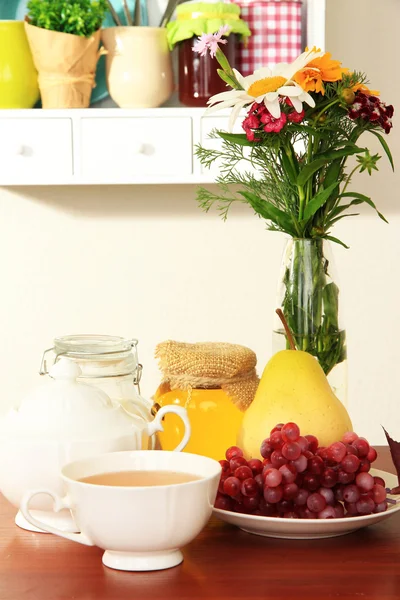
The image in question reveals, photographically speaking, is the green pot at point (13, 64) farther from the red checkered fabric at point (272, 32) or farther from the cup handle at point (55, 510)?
the cup handle at point (55, 510)

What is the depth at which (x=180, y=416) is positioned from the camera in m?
0.79

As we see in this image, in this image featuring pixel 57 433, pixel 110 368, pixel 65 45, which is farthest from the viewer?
pixel 65 45

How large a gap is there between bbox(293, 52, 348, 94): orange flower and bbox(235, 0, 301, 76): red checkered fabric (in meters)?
0.98

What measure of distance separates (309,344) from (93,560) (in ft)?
1.11

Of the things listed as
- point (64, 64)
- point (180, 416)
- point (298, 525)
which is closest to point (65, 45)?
point (64, 64)

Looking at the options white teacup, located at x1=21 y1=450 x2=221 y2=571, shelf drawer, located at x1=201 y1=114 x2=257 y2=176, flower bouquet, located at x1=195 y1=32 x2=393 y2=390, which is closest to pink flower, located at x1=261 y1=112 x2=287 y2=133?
flower bouquet, located at x1=195 y1=32 x2=393 y2=390

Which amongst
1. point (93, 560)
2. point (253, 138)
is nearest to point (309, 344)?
point (253, 138)

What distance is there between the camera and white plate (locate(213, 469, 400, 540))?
2.40ft

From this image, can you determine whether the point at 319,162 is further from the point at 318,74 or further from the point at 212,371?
the point at 212,371

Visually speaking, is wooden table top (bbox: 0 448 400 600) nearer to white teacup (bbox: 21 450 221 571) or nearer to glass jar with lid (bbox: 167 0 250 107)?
white teacup (bbox: 21 450 221 571)

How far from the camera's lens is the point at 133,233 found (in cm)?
208

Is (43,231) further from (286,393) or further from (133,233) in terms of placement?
(286,393)

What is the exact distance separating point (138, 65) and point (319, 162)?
1032 millimetres

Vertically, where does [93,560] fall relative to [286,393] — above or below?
below
